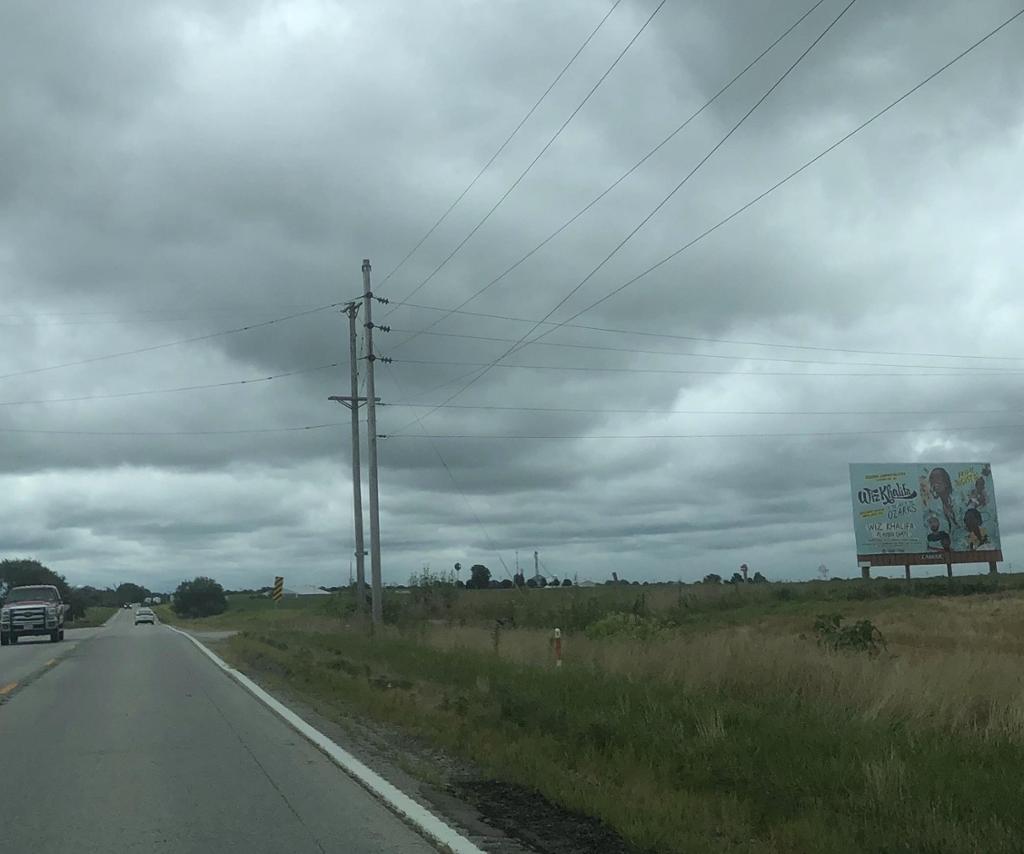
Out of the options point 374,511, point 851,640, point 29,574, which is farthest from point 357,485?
point 29,574

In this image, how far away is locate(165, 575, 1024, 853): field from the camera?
26.7 ft

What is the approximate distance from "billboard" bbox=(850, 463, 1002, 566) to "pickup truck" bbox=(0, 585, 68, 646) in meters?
41.5

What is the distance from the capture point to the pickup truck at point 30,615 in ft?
139

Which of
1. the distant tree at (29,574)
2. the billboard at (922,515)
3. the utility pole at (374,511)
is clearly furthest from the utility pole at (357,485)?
the distant tree at (29,574)

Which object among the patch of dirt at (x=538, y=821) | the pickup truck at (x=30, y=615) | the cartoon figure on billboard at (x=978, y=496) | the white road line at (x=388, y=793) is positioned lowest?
the patch of dirt at (x=538, y=821)

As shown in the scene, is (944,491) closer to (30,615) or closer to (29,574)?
(30,615)

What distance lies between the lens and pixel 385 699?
17516 millimetres

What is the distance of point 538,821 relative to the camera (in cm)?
920

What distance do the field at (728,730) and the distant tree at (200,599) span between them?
13741cm

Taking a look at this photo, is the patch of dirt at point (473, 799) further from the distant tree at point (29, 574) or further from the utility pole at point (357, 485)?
the distant tree at point (29, 574)

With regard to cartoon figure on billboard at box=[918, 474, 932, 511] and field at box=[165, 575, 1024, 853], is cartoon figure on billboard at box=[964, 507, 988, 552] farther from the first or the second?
field at box=[165, 575, 1024, 853]

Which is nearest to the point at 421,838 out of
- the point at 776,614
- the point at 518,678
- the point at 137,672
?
the point at 518,678

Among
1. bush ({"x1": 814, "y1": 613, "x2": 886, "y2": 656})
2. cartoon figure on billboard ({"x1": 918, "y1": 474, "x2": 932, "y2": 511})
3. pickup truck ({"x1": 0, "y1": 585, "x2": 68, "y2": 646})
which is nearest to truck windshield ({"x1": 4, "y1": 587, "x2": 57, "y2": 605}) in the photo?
pickup truck ({"x1": 0, "y1": 585, "x2": 68, "y2": 646})

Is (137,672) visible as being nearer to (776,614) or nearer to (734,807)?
(734,807)
